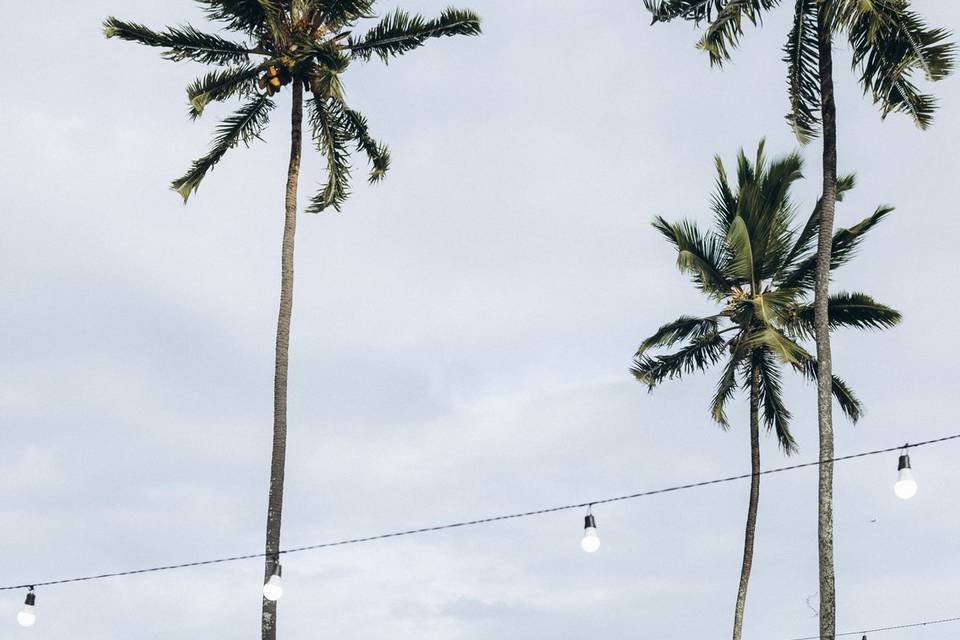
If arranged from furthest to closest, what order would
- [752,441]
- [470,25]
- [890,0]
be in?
[752,441] → [470,25] → [890,0]

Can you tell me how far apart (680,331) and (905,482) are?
1469 cm

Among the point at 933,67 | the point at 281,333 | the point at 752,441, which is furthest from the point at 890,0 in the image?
the point at 281,333

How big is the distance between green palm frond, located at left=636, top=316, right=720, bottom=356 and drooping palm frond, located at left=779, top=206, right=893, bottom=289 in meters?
1.89

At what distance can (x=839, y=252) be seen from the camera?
26.8 m

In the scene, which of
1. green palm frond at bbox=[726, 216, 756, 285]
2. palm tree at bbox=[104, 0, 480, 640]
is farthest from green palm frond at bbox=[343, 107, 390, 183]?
green palm frond at bbox=[726, 216, 756, 285]

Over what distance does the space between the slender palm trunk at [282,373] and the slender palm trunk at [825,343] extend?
906cm

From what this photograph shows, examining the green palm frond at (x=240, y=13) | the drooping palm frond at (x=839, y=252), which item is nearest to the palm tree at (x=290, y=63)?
the green palm frond at (x=240, y=13)

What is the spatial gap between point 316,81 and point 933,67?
450 inches

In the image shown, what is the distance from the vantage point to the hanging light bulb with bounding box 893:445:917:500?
13531mm

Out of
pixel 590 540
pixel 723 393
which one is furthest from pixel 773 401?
pixel 590 540

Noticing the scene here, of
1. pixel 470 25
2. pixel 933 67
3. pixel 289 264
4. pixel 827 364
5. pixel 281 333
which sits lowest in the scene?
pixel 827 364

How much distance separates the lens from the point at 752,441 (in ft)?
88.9

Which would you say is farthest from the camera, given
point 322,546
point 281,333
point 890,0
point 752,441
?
point 752,441

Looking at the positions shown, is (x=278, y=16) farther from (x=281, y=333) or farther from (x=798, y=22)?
(x=798, y=22)
